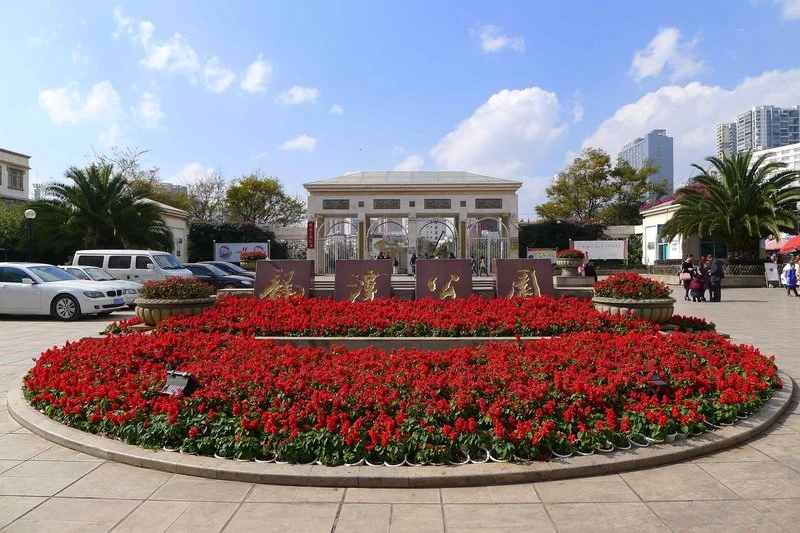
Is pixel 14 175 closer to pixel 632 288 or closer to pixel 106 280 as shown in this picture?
pixel 106 280

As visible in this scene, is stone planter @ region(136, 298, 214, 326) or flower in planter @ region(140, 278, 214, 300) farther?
flower in planter @ region(140, 278, 214, 300)

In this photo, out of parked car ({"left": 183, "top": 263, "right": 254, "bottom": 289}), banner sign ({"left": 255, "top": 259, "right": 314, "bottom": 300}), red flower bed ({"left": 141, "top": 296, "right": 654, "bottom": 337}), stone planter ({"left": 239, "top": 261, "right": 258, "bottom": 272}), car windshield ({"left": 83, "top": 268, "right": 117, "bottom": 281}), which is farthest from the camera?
stone planter ({"left": 239, "top": 261, "right": 258, "bottom": 272})

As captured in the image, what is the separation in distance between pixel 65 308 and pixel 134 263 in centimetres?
510

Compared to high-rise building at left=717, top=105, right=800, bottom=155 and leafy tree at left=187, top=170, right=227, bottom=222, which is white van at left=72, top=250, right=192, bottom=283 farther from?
high-rise building at left=717, top=105, right=800, bottom=155

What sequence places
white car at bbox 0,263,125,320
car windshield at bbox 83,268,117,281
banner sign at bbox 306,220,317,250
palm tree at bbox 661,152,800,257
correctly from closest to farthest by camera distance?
1. white car at bbox 0,263,125,320
2. car windshield at bbox 83,268,117,281
3. palm tree at bbox 661,152,800,257
4. banner sign at bbox 306,220,317,250

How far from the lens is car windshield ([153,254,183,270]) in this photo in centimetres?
1864

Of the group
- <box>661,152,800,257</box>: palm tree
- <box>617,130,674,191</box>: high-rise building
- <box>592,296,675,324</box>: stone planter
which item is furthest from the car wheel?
<box>617,130,674,191</box>: high-rise building

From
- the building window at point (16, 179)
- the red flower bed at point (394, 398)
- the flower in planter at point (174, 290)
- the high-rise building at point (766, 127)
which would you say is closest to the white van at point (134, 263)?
the flower in planter at point (174, 290)

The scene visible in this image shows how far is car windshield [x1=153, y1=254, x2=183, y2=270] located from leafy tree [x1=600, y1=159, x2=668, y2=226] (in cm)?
3568

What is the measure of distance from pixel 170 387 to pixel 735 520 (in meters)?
4.40

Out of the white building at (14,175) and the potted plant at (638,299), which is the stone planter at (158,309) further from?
the white building at (14,175)

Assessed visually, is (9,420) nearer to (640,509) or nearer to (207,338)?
(207,338)

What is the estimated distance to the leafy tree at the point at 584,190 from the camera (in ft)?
149

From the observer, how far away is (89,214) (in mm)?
25500
